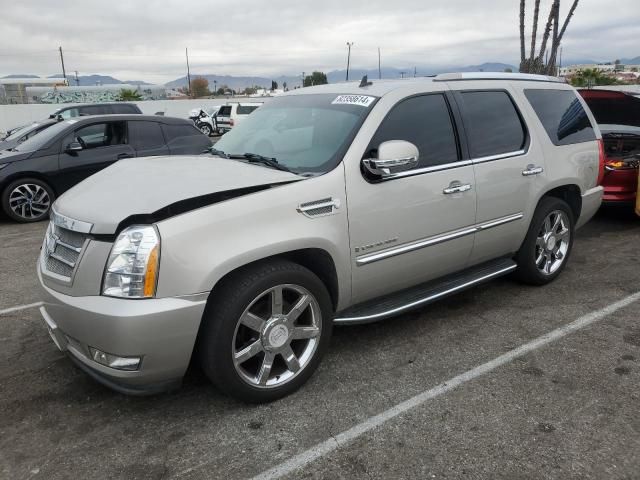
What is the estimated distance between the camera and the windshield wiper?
3.35 m

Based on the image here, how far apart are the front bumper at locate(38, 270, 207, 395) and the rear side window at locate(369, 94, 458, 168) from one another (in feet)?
5.37

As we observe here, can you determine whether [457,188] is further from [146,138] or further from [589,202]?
[146,138]

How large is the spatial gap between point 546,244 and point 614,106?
405 cm

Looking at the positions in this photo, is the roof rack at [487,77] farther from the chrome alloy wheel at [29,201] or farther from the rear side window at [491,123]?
the chrome alloy wheel at [29,201]

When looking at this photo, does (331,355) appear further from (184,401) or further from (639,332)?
(639,332)

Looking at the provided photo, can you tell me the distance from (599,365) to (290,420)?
2.05 meters

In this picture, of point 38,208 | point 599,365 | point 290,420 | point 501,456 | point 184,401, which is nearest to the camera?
point 501,456

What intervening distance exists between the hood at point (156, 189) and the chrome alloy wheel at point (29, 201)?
5292 mm

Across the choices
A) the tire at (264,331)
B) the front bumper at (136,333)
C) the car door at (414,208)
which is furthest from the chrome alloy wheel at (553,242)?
the front bumper at (136,333)

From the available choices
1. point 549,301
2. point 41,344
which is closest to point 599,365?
point 549,301

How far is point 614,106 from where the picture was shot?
755 centimetres

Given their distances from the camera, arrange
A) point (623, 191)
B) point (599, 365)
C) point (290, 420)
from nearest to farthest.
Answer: point (290, 420) → point (599, 365) → point (623, 191)

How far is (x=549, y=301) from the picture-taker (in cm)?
452

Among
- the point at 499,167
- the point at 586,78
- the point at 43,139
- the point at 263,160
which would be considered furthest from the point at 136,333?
the point at 586,78
